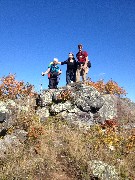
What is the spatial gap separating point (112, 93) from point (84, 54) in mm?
4967

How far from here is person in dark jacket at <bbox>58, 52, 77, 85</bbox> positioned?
21394 mm

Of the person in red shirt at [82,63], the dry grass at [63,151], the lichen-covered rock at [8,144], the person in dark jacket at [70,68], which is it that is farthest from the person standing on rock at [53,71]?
the lichen-covered rock at [8,144]

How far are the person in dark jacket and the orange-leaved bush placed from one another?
9.23 feet

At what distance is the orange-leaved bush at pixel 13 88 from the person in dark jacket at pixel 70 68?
2.81 m

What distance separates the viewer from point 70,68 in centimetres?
2175

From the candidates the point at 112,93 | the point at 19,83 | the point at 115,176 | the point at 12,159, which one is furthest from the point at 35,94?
the point at 115,176

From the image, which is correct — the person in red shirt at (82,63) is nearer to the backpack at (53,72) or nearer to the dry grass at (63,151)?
the backpack at (53,72)

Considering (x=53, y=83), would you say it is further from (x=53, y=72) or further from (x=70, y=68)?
(x=70, y=68)

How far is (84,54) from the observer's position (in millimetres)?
20969

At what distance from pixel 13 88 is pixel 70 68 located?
14.3 ft

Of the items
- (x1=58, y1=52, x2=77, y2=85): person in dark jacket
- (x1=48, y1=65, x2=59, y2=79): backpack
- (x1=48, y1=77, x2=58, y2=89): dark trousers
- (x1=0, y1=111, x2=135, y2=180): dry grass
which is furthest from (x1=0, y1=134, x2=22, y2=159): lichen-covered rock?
(x1=58, y1=52, x2=77, y2=85): person in dark jacket

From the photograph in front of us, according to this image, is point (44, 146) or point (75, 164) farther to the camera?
point (44, 146)

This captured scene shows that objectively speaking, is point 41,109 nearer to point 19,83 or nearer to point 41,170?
point 19,83

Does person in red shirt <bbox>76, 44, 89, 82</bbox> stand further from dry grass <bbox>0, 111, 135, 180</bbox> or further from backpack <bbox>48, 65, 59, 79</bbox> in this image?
dry grass <bbox>0, 111, 135, 180</bbox>
